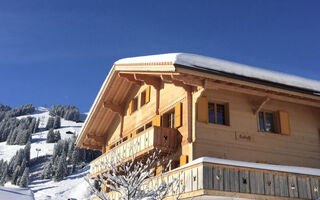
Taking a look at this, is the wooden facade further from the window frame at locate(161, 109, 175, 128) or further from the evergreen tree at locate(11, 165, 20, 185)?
the evergreen tree at locate(11, 165, 20, 185)

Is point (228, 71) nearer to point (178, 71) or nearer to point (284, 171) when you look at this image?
point (178, 71)

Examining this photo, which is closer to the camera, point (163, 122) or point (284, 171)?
point (284, 171)

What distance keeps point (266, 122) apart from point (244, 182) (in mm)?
5389

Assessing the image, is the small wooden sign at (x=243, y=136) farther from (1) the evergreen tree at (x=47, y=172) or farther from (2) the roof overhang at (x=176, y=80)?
(1) the evergreen tree at (x=47, y=172)

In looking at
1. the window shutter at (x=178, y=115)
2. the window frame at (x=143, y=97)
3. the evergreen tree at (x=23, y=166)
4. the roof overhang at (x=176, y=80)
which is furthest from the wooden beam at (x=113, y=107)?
the evergreen tree at (x=23, y=166)

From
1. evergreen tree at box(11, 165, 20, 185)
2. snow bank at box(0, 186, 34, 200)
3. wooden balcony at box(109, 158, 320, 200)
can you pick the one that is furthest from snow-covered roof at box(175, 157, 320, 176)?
evergreen tree at box(11, 165, 20, 185)

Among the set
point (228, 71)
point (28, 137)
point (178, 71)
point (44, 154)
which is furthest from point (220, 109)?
point (28, 137)

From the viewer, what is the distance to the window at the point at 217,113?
1492 cm

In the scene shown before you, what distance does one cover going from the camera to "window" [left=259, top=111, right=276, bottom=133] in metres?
15.8

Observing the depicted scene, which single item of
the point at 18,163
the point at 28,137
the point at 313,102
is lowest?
the point at 313,102

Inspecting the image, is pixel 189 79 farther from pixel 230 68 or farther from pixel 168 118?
pixel 168 118

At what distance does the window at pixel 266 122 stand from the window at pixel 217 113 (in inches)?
73.1

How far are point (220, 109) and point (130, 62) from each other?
16.5 ft

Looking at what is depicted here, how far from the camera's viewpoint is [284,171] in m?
11.8
